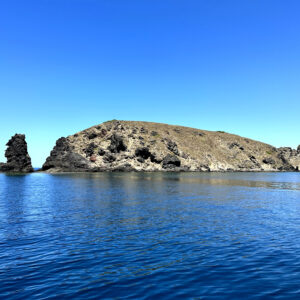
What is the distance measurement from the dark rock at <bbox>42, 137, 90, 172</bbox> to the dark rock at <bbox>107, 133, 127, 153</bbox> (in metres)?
19.0

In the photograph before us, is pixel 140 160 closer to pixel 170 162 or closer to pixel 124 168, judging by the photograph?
pixel 124 168

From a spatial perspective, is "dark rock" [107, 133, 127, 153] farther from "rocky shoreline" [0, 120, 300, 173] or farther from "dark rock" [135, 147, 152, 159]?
"dark rock" [135, 147, 152, 159]

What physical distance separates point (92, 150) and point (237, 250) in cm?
15767

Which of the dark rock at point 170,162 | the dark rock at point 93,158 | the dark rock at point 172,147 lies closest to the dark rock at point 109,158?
the dark rock at point 93,158

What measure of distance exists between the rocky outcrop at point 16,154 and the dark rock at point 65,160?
517 inches

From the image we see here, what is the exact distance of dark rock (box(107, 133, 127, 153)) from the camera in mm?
165538

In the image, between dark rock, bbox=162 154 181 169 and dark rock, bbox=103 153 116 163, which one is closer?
dark rock, bbox=162 154 181 169

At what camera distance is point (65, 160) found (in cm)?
15350

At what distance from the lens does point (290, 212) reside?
3195 cm

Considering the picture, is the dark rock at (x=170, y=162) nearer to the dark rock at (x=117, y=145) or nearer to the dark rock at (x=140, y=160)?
the dark rock at (x=140, y=160)

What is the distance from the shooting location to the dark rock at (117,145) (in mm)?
165538

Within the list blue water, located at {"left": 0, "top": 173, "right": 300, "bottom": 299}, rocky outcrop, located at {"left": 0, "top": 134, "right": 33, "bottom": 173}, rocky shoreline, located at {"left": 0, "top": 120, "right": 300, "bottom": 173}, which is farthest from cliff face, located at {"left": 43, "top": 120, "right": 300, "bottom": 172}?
blue water, located at {"left": 0, "top": 173, "right": 300, "bottom": 299}

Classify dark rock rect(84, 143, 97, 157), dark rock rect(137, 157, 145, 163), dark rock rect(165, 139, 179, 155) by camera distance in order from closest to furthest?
1. dark rock rect(137, 157, 145, 163)
2. dark rock rect(84, 143, 97, 157)
3. dark rock rect(165, 139, 179, 155)

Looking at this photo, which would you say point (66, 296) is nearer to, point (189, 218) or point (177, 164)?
point (189, 218)
